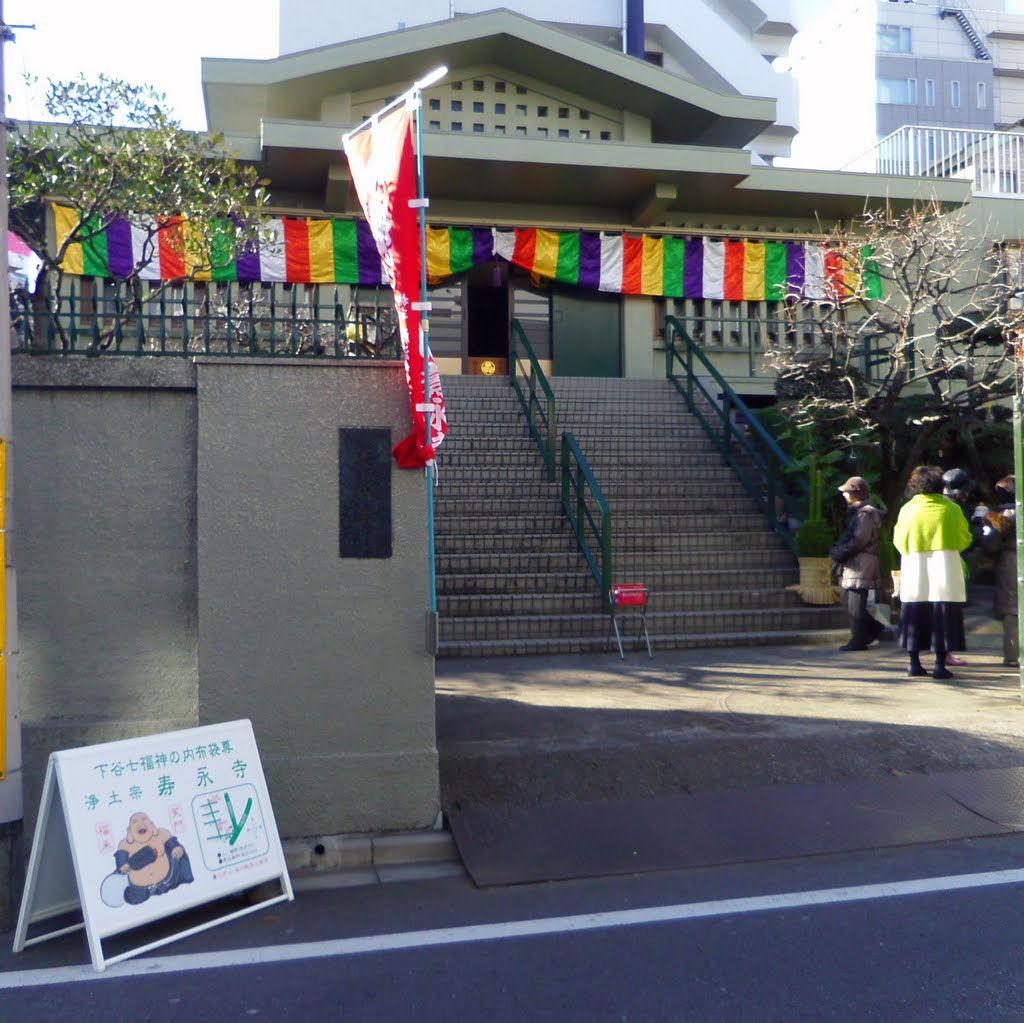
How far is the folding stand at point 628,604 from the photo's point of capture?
9.02m

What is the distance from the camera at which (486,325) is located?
17.4m

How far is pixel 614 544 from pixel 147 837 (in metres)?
6.90

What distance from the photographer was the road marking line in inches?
160

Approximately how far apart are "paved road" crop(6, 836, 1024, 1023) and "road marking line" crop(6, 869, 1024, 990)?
1 cm

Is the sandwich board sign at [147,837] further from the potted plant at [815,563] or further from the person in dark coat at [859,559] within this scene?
the potted plant at [815,563]

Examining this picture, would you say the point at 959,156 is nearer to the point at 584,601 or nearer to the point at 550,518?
the point at 550,518

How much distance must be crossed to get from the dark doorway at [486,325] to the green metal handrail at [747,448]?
122 inches

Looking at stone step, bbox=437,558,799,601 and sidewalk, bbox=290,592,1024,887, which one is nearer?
sidewalk, bbox=290,592,1024,887

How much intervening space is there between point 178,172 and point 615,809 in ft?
17.6

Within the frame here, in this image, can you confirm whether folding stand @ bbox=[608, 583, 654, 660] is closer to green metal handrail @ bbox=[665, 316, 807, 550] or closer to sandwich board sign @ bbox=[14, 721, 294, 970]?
green metal handrail @ bbox=[665, 316, 807, 550]

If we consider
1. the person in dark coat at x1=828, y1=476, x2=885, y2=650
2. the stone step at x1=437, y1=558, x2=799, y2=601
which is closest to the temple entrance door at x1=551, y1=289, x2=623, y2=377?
the stone step at x1=437, y1=558, x2=799, y2=601

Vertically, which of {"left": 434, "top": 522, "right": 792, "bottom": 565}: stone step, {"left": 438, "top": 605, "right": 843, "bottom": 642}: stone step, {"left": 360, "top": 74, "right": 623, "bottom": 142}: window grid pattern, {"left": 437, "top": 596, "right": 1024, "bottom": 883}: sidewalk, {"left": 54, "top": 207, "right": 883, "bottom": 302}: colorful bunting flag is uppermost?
{"left": 360, "top": 74, "right": 623, "bottom": 142}: window grid pattern

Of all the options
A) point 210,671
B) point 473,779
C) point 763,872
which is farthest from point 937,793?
point 210,671

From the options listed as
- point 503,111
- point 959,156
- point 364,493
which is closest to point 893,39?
point 959,156
